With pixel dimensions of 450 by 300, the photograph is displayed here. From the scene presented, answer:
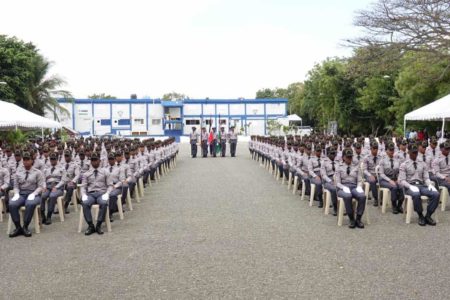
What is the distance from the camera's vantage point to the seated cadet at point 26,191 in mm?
8828

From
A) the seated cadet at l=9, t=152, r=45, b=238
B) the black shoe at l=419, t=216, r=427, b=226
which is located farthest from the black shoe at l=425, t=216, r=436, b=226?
Answer: the seated cadet at l=9, t=152, r=45, b=238

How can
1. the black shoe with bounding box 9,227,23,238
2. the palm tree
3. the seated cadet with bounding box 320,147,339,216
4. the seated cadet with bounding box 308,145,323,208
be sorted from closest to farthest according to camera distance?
the black shoe with bounding box 9,227,23,238 < the seated cadet with bounding box 320,147,339,216 < the seated cadet with bounding box 308,145,323,208 < the palm tree

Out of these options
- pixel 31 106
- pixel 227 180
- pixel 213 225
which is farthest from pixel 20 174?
pixel 31 106

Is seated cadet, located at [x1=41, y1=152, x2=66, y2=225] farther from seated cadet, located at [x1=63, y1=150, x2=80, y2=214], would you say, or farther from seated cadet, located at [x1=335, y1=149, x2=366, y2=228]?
seated cadet, located at [x1=335, y1=149, x2=366, y2=228]

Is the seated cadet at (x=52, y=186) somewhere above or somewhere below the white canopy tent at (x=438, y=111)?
below

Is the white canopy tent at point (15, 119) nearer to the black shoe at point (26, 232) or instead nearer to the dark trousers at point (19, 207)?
the dark trousers at point (19, 207)

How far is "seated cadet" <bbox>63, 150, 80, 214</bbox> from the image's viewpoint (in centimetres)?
1120

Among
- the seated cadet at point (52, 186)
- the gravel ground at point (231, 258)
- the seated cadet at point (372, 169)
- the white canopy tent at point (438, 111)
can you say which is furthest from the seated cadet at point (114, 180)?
the white canopy tent at point (438, 111)

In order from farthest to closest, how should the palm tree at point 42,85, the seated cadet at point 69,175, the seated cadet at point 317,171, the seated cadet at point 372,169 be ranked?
the palm tree at point 42,85 < the seated cadet at point 317,171 < the seated cadet at point 372,169 < the seated cadet at point 69,175

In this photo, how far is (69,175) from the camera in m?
11.5

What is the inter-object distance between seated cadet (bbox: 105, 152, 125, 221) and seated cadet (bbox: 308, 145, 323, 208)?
4363 millimetres

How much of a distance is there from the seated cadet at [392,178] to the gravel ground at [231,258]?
43 centimetres

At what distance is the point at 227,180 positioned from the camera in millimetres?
16875

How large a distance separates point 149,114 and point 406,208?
5697cm
